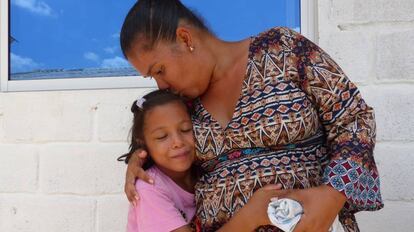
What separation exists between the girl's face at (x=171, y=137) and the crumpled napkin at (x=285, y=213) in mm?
308

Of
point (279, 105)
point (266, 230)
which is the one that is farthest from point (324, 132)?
point (266, 230)

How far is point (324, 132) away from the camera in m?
1.33

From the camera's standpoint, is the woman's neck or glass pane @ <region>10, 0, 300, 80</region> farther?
glass pane @ <region>10, 0, 300, 80</region>

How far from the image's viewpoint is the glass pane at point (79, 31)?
6.77 feet

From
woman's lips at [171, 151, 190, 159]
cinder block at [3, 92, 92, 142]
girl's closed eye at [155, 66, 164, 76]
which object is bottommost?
woman's lips at [171, 151, 190, 159]

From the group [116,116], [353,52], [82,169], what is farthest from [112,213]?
[353,52]

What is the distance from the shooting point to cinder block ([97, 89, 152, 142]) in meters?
2.07

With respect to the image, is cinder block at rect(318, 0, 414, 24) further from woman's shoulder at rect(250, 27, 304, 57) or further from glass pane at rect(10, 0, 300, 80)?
woman's shoulder at rect(250, 27, 304, 57)

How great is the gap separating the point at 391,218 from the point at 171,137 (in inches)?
32.6

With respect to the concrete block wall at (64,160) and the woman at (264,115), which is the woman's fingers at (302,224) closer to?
the woman at (264,115)

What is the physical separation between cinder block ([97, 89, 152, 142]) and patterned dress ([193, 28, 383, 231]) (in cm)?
78

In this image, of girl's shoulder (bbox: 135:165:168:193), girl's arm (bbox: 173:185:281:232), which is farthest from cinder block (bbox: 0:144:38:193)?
girl's arm (bbox: 173:185:281:232)

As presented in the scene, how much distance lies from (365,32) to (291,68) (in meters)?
0.69

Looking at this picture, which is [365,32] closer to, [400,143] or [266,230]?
[400,143]
